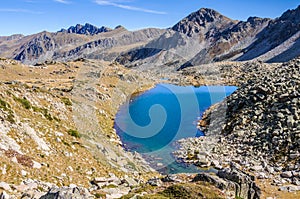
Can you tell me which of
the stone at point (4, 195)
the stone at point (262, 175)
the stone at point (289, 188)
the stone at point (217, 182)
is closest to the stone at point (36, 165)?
the stone at point (4, 195)

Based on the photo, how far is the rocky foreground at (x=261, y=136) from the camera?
28641mm

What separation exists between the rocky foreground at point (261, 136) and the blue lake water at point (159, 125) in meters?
2.23

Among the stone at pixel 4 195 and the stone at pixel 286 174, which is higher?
the stone at pixel 4 195

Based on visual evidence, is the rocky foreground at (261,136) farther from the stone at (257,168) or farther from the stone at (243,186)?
the stone at (243,186)

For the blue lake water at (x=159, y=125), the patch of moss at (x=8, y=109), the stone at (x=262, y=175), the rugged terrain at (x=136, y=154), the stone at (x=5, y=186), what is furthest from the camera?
the blue lake water at (x=159, y=125)

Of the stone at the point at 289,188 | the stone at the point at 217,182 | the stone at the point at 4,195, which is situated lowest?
the stone at the point at 289,188

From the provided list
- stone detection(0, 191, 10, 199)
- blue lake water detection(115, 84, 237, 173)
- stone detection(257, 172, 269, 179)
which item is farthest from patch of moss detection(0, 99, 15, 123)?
stone detection(257, 172, 269, 179)

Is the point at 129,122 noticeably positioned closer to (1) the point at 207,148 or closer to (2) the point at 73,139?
(1) the point at 207,148

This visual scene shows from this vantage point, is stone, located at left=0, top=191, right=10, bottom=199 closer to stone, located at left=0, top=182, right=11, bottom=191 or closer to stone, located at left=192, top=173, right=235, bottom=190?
stone, located at left=0, top=182, right=11, bottom=191

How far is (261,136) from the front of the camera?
34.4 metres

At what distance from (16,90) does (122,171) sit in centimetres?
1403

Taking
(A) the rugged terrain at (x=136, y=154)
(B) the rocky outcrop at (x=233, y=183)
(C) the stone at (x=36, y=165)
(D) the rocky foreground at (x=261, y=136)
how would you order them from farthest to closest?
(D) the rocky foreground at (x=261, y=136), (C) the stone at (x=36, y=165), (B) the rocky outcrop at (x=233, y=183), (A) the rugged terrain at (x=136, y=154)

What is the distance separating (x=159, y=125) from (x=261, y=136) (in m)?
20.1

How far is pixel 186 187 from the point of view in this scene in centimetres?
1450
